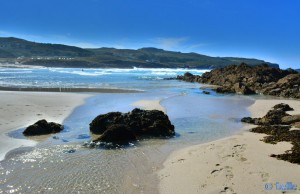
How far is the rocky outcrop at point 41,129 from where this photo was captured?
10.6m

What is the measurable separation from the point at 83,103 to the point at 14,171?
38.2 ft

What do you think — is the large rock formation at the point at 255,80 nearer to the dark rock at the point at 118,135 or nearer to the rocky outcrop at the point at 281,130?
the rocky outcrop at the point at 281,130

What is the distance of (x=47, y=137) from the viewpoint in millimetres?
10328

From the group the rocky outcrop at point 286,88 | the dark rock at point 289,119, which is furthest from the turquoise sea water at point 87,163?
the rocky outcrop at point 286,88

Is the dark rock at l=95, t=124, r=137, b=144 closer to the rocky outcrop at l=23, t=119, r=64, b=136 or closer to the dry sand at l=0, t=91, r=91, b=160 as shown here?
the dry sand at l=0, t=91, r=91, b=160

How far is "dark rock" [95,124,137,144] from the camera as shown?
9.66 metres

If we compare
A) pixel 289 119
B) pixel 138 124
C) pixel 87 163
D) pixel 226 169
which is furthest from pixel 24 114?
pixel 289 119

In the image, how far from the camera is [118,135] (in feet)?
32.1

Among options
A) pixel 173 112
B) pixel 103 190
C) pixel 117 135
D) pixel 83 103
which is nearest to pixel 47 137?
pixel 117 135

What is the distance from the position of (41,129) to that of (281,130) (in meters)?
7.46

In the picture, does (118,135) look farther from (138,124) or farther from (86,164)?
(86,164)

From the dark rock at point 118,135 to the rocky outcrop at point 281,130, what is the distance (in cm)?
380

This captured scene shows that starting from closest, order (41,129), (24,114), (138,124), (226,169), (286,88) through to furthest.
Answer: (226,169)
(41,129)
(138,124)
(24,114)
(286,88)

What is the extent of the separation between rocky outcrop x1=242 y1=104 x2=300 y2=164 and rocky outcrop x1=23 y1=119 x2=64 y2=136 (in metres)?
6.30
